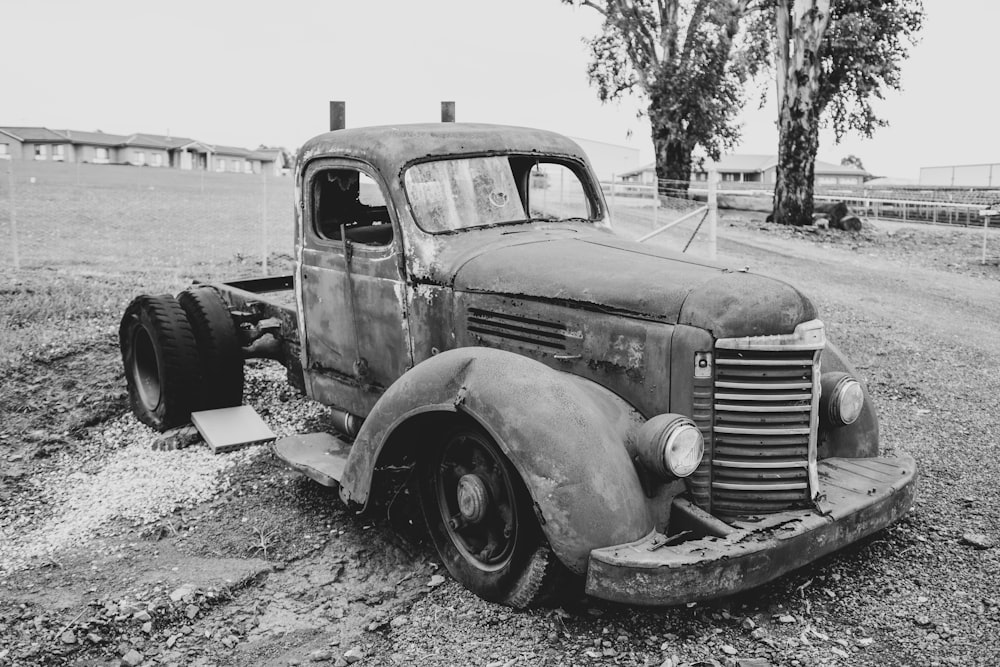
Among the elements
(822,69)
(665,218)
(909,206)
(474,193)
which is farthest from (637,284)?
(909,206)

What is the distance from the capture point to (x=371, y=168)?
15.7 feet

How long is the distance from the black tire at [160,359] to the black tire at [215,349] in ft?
0.22

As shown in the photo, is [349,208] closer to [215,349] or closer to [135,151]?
[215,349]

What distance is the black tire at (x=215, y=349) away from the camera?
6145 millimetres

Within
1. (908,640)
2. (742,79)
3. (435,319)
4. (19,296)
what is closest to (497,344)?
(435,319)

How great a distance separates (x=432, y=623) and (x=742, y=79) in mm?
26099

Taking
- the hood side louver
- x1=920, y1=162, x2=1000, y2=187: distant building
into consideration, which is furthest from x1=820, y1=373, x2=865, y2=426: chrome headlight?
x1=920, y1=162, x2=1000, y2=187: distant building

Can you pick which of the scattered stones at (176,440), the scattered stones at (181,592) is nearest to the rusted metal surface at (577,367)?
the scattered stones at (181,592)

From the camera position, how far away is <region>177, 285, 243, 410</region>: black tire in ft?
20.2

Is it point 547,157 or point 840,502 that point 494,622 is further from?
point 547,157

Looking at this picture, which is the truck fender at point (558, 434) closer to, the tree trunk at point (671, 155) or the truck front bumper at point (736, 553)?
the truck front bumper at point (736, 553)

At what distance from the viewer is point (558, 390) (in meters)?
3.57

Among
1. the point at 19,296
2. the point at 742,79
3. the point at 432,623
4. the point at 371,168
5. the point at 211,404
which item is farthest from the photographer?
the point at 742,79

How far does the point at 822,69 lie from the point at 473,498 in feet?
66.5
